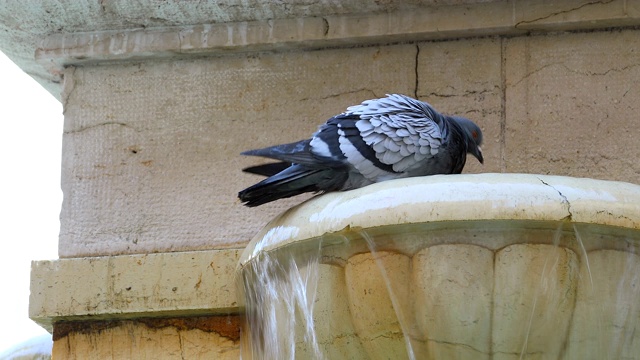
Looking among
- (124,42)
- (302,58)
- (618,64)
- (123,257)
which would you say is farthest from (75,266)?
(618,64)

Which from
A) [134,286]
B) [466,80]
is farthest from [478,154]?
[134,286]

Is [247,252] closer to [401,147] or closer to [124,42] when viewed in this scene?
[401,147]

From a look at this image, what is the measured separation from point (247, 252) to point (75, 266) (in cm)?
85

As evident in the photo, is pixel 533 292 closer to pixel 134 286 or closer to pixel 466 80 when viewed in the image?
pixel 466 80

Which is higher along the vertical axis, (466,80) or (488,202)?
(466,80)

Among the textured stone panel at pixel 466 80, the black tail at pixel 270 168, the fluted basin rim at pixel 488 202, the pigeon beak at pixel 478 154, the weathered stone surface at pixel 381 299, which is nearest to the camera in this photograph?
the fluted basin rim at pixel 488 202

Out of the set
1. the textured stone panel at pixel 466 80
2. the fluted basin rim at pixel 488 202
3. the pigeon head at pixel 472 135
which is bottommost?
the fluted basin rim at pixel 488 202

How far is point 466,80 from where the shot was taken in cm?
372

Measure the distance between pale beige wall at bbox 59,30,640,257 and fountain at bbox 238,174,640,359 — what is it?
1048mm

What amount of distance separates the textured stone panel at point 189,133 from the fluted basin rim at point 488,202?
1.11 meters

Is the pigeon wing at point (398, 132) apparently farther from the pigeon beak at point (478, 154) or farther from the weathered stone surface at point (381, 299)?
the weathered stone surface at point (381, 299)

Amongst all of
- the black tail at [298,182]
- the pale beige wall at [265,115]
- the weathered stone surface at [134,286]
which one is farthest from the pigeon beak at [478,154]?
the weathered stone surface at [134,286]

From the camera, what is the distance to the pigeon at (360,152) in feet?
10.2

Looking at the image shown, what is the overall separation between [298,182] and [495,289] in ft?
2.72
